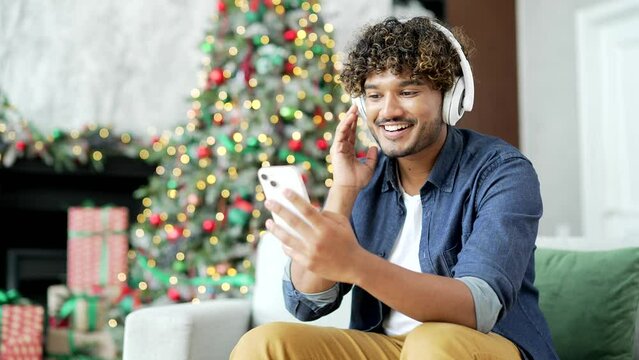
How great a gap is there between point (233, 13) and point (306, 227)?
2.32 m

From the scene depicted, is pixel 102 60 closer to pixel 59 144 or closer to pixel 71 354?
pixel 59 144

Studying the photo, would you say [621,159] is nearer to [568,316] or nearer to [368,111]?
[568,316]

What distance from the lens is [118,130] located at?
3.80 meters

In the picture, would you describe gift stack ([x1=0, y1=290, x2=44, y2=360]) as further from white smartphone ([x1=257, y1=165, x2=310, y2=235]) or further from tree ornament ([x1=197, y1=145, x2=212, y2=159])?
white smartphone ([x1=257, y1=165, x2=310, y2=235])

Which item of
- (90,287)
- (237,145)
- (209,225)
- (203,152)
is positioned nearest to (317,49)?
(237,145)

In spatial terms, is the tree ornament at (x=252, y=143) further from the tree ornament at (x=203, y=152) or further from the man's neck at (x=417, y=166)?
the man's neck at (x=417, y=166)

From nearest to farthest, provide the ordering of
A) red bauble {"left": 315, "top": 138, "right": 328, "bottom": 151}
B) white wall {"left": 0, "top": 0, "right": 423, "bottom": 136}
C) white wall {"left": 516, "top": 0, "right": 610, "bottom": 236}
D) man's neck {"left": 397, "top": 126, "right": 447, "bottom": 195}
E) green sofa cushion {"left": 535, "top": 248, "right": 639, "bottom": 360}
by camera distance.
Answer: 1. man's neck {"left": 397, "top": 126, "right": 447, "bottom": 195}
2. green sofa cushion {"left": 535, "top": 248, "right": 639, "bottom": 360}
3. red bauble {"left": 315, "top": 138, "right": 328, "bottom": 151}
4. white wall {"left": 0, "top": 0, "right": 423, "bottom": 136}
5. white wall {"left": 516, "top": 0, "right": 610, "bottom": 236}

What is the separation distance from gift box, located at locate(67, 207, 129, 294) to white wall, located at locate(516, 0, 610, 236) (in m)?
2.58

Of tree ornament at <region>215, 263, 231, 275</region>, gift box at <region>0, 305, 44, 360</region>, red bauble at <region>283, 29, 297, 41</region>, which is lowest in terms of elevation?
gift box at <region>0, 305, 44, 360</region>

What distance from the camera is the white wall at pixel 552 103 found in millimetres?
4664

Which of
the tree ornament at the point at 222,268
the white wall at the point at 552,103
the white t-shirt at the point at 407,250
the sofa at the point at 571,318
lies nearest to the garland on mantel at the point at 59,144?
the tree ornament at the point at 222,268

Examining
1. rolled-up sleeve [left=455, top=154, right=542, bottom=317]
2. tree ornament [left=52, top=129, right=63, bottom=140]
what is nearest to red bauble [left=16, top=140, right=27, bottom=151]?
tree ornament [left=52, top=129, right=63, bottom=140]

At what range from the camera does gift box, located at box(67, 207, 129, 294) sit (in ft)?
11.4

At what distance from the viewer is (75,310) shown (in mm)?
3387
